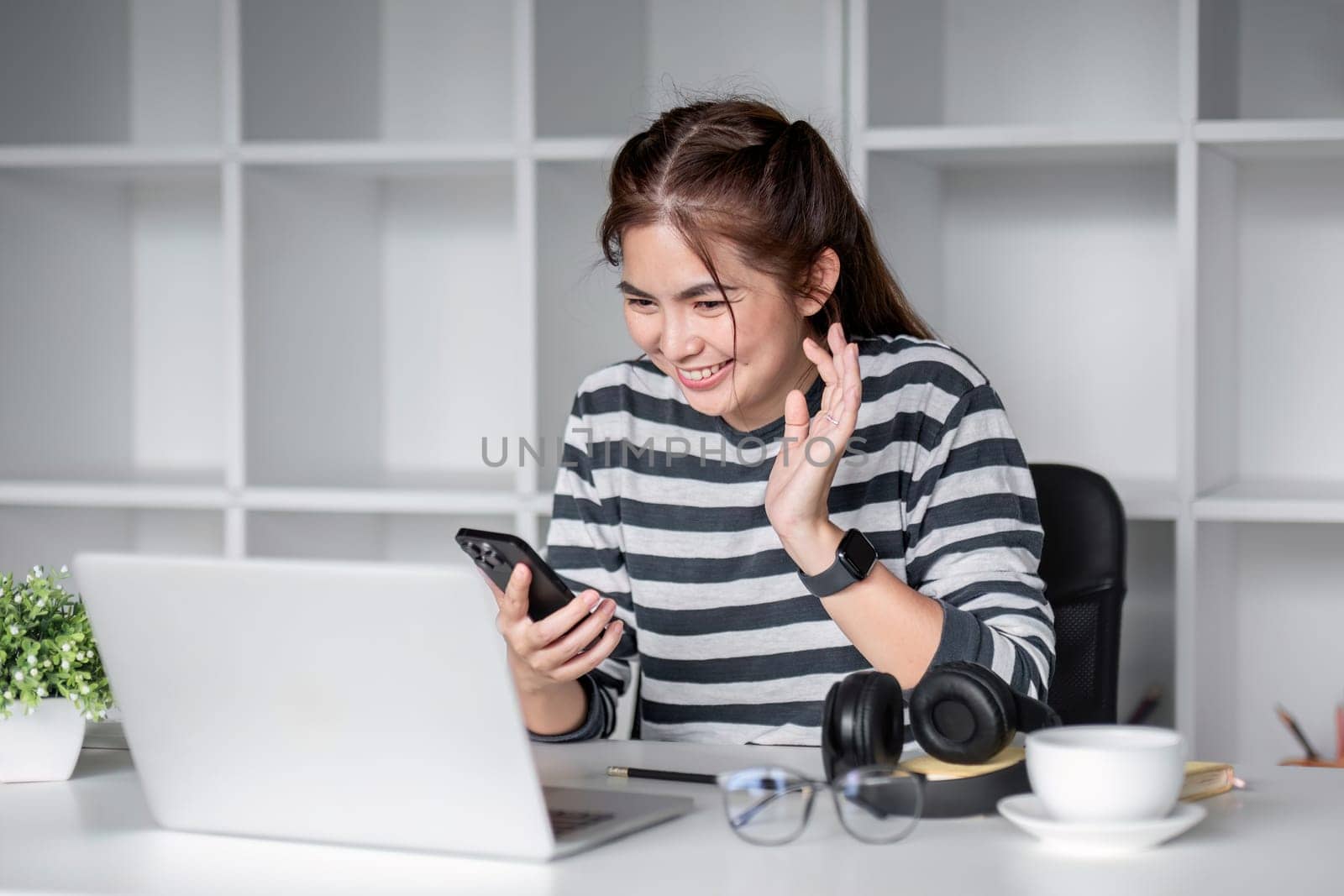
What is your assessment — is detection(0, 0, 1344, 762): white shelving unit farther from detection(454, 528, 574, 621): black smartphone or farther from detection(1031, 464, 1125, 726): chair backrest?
detection(454, 528, 574, 621): black smartphone

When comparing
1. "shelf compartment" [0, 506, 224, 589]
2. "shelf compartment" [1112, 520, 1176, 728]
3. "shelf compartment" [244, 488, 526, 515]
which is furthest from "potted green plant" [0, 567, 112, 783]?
"shelf compartment" [1112, 520, 1176, 728]

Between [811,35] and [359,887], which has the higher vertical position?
[811,35]

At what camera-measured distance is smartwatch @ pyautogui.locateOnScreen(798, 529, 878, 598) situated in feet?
4.44

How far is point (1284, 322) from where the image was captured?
7.91ft

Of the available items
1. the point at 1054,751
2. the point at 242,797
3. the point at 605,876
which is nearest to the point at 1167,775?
the point at 1054,751

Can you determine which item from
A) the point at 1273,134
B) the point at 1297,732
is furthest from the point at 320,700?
the point at 1297,732

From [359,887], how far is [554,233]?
153cm

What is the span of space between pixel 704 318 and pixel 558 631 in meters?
0.38

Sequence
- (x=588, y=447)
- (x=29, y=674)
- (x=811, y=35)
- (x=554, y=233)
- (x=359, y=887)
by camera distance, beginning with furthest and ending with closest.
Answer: (x=811, y=35) < (x=554, y=233) < (x=588, y=447) < (x=29, y=674) < (x=359, y=887)

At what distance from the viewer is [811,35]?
250 cm

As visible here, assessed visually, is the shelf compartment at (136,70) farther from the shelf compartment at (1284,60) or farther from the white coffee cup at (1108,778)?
the white coffee cup at (1108,778)

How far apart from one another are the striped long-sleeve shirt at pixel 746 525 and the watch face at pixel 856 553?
16 cm

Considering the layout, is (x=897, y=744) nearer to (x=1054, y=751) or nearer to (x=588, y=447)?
(x=1054, y=751)

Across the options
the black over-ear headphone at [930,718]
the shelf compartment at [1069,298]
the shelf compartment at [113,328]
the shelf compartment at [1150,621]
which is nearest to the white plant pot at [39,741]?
the black over-ear headphone at [930,718]
